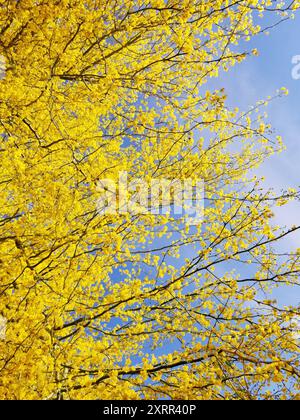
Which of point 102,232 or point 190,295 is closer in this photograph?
point 102,232

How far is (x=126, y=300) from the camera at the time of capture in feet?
11.1

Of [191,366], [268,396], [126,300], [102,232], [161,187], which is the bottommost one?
[268,396]

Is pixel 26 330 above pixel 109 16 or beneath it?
beneath

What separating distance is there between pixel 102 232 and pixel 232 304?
157 centimetres

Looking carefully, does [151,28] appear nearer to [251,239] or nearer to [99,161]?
[99,161]

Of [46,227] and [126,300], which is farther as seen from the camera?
[46,227]

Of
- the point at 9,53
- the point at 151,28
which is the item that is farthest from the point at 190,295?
the point at 9,53

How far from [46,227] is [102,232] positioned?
773mm

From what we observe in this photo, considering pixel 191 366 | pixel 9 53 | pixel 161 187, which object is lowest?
pixel 191 366

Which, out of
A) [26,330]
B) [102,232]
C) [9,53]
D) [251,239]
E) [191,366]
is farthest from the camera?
[9,53]

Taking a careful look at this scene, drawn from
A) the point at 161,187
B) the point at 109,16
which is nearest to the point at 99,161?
the point at 161,187

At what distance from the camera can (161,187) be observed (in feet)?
14.6

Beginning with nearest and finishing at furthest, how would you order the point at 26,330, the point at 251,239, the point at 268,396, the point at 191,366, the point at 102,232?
the point at 268,396
the point at 26,330
the point at 191,366
the point at 102,232
the point at 251,239

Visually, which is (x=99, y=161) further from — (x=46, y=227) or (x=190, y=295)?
(x=190, y=295)
